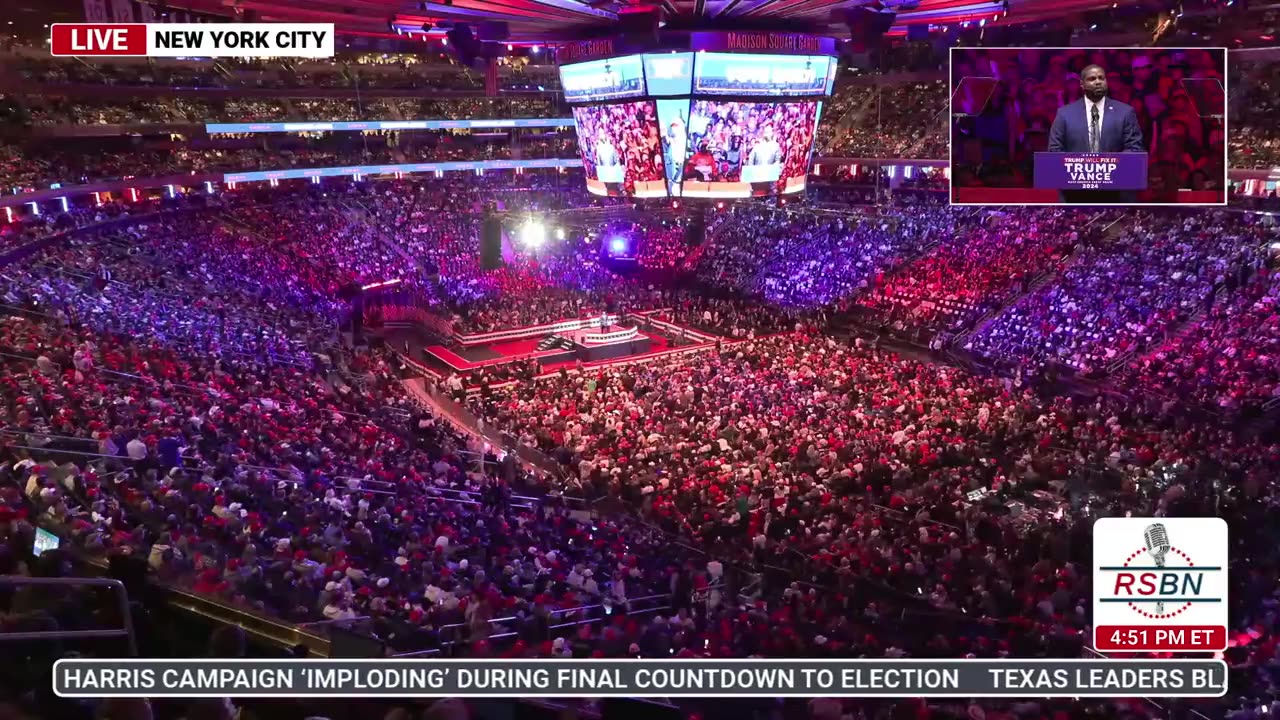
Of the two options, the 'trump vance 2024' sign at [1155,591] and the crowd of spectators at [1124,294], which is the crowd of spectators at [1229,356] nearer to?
the crowd of spectators at [1124,294]

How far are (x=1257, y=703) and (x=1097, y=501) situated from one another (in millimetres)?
5189

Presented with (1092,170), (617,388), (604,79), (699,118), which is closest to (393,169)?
(604,79)

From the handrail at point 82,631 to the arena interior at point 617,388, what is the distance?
6 cm

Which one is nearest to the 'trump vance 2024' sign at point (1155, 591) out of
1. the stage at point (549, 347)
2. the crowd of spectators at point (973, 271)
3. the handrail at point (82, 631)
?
the handrail at point (82, 631)

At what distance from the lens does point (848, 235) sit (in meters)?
30.3

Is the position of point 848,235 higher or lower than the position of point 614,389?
higher

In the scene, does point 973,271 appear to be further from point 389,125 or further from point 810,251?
point 389,125

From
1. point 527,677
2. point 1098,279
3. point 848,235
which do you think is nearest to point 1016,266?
point 1098,279

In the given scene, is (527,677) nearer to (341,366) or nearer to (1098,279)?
(341,366)

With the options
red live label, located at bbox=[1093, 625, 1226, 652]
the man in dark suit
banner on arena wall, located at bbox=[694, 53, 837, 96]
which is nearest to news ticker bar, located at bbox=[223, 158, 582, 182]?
banner on arena wall, located at bbox=[694, 53, 837, 96]

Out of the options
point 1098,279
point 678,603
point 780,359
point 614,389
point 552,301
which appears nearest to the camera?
point 678,603

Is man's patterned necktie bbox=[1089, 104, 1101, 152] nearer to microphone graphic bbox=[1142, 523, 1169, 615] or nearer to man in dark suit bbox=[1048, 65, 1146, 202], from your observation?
man in dark suit bbox=[1048, 65, 1146, 202]

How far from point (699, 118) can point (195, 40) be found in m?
8.67

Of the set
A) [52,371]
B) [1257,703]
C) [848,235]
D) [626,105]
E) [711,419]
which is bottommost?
[1257,703]
